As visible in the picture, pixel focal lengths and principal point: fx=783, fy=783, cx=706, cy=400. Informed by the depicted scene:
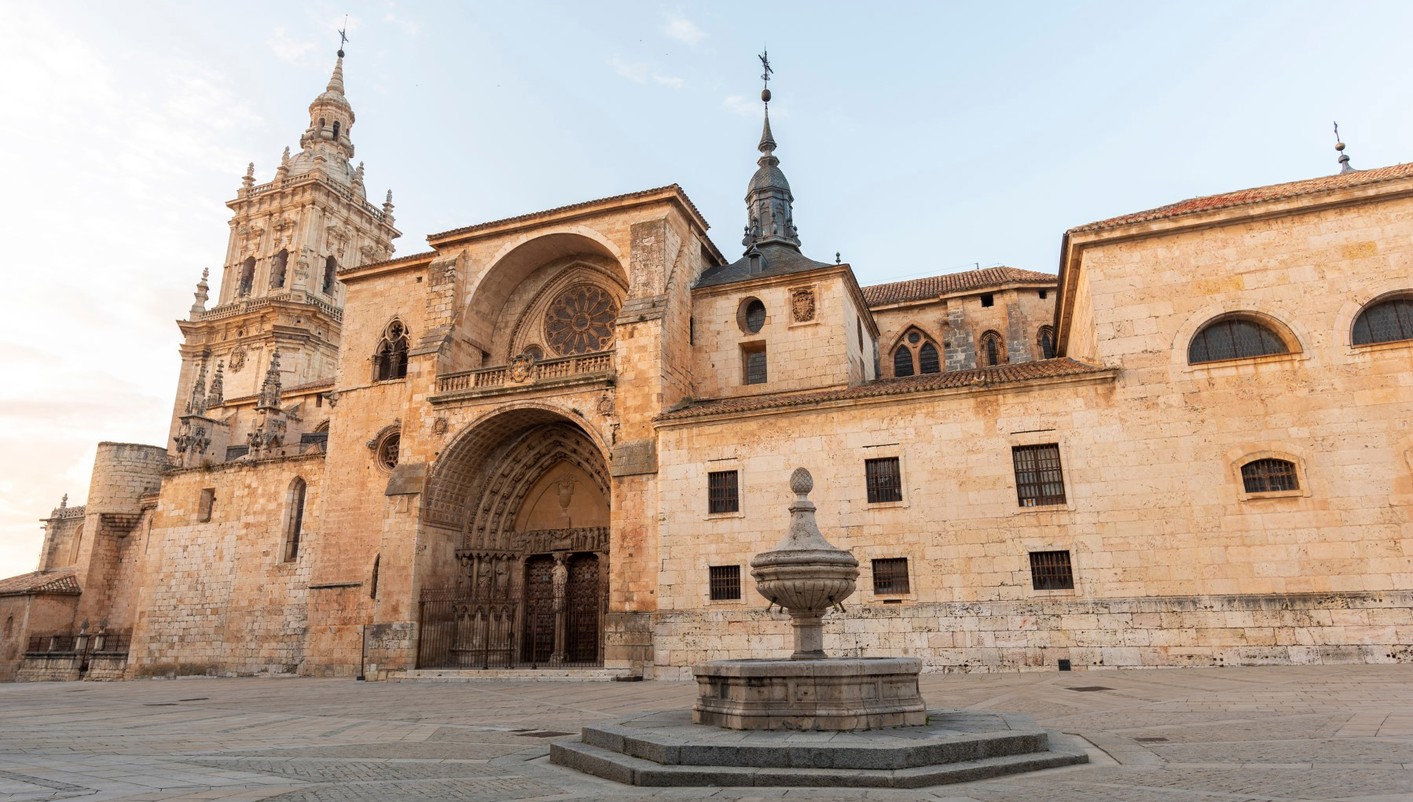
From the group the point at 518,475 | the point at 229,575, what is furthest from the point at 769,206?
the point at 229,575

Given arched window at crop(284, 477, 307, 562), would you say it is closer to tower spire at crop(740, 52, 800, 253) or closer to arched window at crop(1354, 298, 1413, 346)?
tower spire at crop(740, 52, 800, 253)

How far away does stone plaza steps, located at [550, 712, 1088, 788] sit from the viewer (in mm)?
5160

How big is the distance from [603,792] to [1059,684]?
364 inches

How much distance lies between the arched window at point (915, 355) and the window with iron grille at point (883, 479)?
424 inches

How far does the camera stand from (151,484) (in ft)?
101

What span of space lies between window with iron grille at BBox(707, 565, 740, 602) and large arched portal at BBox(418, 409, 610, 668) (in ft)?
14.2

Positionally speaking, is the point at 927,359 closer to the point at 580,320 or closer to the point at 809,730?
the point at 580,320

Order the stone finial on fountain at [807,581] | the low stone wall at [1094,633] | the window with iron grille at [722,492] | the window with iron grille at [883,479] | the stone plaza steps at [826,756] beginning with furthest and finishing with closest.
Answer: the window with iron grille at [722,492], the window with iron grille at [883,479], the low stone wall at [1094,633], the stone finial on fountain at [807,581], the stone plaza steps at [826,756]

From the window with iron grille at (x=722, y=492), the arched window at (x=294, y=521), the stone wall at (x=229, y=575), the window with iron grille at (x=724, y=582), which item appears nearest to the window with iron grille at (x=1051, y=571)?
the window with iron grille at (x=724, y=582)

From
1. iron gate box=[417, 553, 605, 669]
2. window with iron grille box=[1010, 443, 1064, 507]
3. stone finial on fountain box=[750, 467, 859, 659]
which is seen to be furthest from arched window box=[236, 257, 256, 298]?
stone finial on fountain box=[750, 467, 859, 659]

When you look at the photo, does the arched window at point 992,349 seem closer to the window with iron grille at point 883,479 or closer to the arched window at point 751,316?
the arched window at point 751,316

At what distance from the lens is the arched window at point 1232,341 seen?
14.6 m

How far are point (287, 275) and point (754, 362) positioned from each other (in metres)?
32.2

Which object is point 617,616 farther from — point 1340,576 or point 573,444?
point 1340,576
